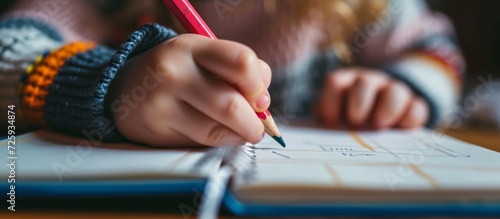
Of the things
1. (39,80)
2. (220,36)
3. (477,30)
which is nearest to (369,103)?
(220,36)

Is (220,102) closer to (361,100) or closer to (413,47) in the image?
(361,100)

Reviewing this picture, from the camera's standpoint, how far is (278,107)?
0.60m

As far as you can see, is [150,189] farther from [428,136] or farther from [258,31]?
[258,31]

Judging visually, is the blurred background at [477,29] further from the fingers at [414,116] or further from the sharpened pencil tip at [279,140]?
the sharpened pencil tip at [279,140]

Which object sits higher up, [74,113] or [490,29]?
[490,29]

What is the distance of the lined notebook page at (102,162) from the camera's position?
211mm

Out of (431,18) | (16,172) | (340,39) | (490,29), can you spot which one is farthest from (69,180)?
(490,29)

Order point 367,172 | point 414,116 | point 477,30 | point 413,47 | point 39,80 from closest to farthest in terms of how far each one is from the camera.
A: point 367,172 → point 39,80 → point 414,116 → point 413,47 → point 477,30

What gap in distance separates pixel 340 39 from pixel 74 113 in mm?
403

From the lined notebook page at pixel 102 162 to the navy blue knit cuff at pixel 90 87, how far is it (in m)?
0.01

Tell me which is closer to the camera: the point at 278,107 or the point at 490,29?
the point at 278,107

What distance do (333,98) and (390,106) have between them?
5 cm

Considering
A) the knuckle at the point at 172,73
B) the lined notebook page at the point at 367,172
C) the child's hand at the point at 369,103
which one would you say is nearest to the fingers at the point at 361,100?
the child's hand at the point at 369,103

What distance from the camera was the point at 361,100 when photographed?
0.44 metres
